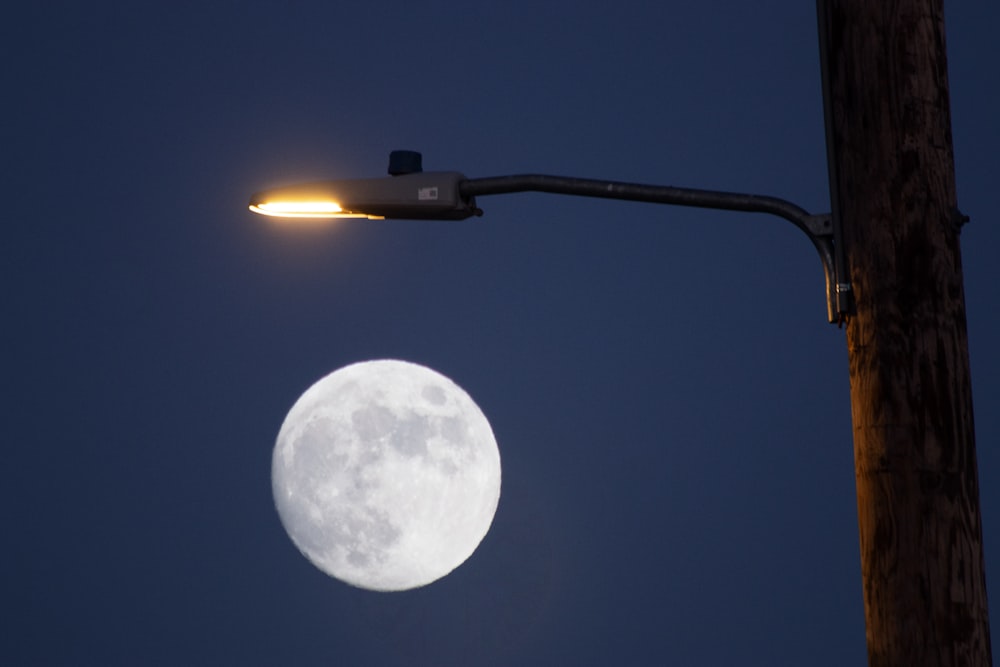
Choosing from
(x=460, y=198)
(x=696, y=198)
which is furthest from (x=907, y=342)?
(x=460, y=198)

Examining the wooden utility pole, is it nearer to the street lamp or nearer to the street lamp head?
the street lamp

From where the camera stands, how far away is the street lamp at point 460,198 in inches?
172

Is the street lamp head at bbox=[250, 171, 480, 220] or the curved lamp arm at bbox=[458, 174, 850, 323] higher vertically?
the street lamp head at bbox=[250, 171, 480, 220]

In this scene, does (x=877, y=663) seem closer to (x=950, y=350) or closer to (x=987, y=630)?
(x=987, y=630)

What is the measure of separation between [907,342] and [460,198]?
172 cm

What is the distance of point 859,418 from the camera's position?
4.25 metres

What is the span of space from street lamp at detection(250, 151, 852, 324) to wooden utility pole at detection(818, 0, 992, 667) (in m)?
0.08

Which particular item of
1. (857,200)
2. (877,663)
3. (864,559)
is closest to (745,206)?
(857,200)

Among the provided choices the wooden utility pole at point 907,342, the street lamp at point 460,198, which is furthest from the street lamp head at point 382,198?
the wooden utility pole at point 907,342

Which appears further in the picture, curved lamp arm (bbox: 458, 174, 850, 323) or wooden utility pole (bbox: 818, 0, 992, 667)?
curved lamp arm (bbox: 458, 174, 850, 323)

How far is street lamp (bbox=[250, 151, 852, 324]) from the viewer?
4.37m

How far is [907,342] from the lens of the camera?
4.11 metres

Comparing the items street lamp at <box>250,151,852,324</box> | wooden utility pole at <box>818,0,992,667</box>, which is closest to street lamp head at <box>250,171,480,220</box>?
street lamp at <box>250,151,852,324</box>

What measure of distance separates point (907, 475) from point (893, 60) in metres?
1.30
